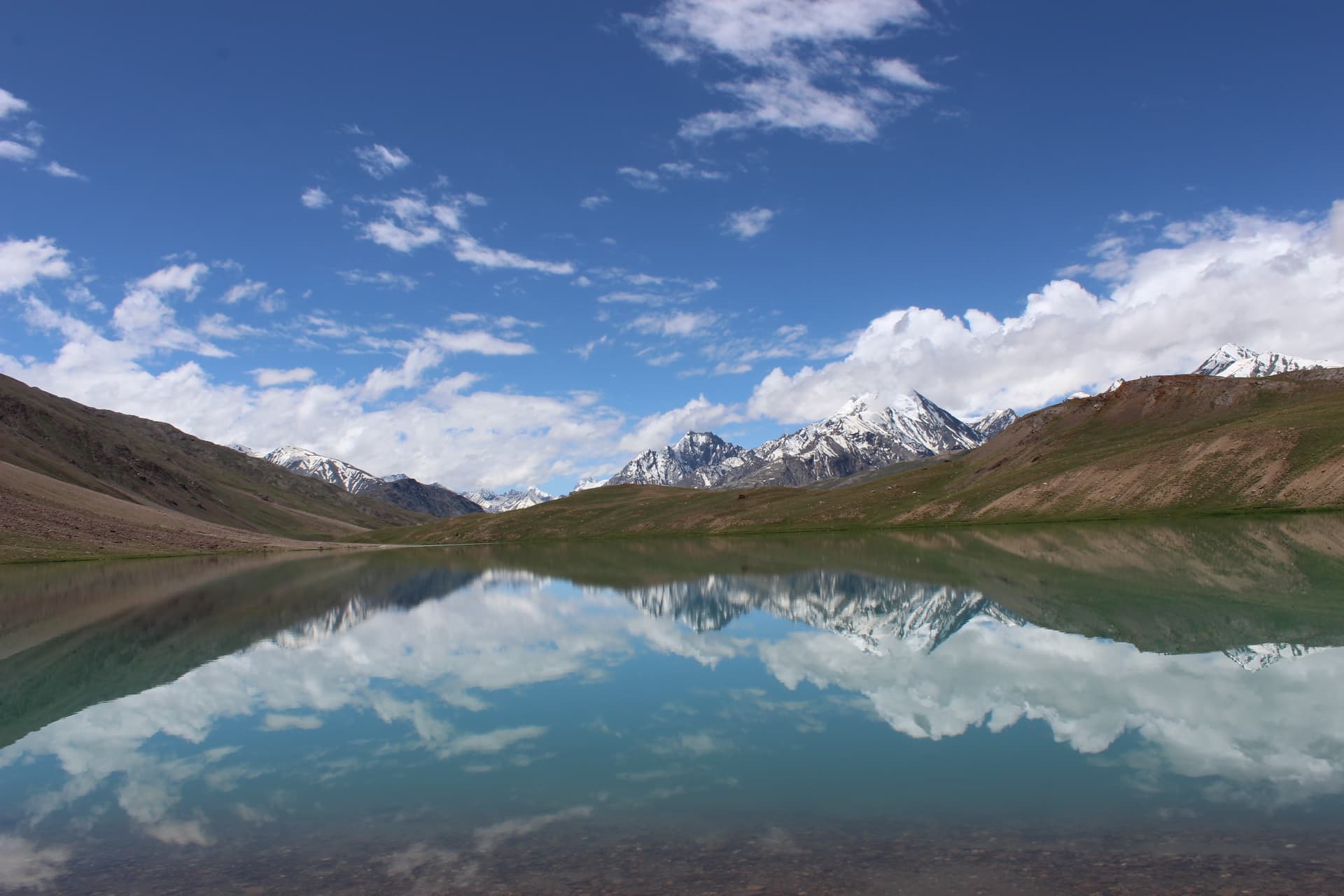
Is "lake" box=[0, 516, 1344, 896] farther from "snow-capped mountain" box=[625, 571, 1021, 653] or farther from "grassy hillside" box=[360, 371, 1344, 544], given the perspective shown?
"grassy hillside" box=[360, 371, 1344, 544]

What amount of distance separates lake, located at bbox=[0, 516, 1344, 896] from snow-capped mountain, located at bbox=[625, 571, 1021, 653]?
1.61ft

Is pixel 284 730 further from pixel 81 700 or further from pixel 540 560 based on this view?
pixel 540 560

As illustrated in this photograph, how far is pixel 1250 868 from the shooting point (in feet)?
43.9

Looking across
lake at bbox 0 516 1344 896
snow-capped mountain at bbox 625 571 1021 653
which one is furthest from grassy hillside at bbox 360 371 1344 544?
snow-capped mountain at bbox 625 571 1021 653

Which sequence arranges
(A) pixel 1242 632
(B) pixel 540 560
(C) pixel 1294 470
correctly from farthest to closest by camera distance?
(B) pixel 540 560 < (C) pixel 1294 470 < (A) pixel 1242 632

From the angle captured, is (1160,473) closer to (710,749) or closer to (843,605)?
(843,605)

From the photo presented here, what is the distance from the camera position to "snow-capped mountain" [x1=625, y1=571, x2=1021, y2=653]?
39.8 m

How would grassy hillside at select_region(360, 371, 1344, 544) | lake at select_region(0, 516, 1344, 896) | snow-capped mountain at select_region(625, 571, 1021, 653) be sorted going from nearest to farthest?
lake at select_region(0, 516, 1344, 896), snow-capped mountain at select_region(625, 571, 1021, 653), grassy hillside at select_region(360, 371, 1344, 544)

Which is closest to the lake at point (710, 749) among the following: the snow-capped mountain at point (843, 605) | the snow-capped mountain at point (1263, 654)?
the snow-capped mountain at point (1263, 654)

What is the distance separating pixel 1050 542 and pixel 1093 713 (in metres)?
79.4

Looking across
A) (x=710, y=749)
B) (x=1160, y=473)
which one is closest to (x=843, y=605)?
(x=710, y=749)

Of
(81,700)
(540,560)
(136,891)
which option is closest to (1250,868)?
(136,891)

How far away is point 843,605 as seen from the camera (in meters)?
51.7

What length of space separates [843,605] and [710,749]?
3143 cm
